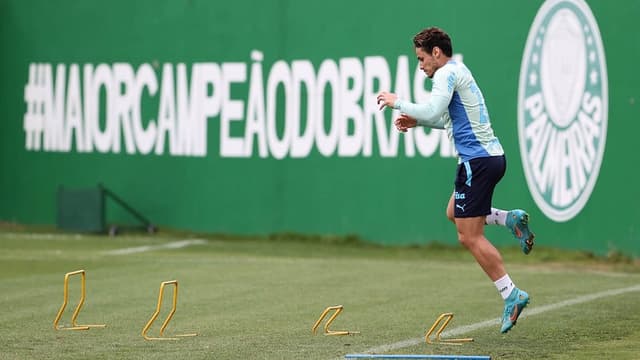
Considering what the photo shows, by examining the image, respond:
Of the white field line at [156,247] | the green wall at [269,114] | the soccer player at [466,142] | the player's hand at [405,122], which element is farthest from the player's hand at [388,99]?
the white field line at [156,247]

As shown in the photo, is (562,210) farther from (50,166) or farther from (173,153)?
(50,166)

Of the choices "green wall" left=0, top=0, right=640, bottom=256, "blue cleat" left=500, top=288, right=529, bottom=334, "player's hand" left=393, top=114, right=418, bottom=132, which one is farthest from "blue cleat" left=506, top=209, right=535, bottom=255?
"green wall" left=0, top=0, right=640, bottom=256

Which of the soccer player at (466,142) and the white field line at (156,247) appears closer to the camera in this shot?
Result: the soccer player at (466,142)

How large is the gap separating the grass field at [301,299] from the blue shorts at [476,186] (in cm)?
90

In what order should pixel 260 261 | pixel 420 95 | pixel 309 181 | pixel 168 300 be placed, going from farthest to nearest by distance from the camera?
1. pixel 309 181
2. pixel 420 95
3. pixel 260 261
4. pixel 168 300

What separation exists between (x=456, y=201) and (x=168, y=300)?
3.55m

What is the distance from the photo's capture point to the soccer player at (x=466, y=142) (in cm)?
948

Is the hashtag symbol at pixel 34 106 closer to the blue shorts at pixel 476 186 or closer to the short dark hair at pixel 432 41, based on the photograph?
the short dark hair at pixel 432 41

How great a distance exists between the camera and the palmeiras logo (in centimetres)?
1673

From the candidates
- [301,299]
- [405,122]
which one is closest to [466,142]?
[405,122]

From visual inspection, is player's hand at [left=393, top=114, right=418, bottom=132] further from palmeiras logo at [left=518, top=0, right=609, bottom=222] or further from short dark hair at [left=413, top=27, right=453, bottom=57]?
palmeiras logo at [left=518, top=0, right=609, bottom=222]

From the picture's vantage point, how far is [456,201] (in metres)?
9.66

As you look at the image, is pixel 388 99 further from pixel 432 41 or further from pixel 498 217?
pixel 498 217

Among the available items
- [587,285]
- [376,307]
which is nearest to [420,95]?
[587,285]
